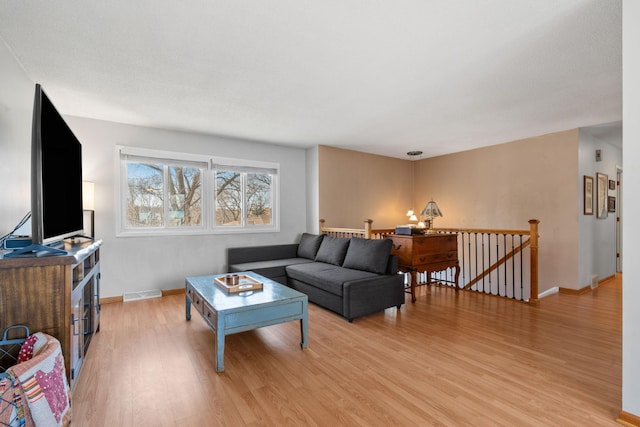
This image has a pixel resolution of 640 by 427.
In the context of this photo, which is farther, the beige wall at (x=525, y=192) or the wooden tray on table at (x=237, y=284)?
the beige wall at (x=525, y=192)

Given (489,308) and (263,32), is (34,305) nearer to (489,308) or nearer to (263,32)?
(263,32)

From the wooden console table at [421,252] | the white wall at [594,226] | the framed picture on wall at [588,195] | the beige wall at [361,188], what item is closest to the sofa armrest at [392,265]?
the wooden console table at [421,252]

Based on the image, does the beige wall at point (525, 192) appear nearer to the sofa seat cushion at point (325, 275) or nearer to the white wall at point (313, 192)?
the white wall at point (313, 192)

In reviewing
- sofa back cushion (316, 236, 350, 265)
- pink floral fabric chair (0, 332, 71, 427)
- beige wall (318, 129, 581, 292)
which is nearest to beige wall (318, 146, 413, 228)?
beige wall (318, 129, 581, 292)

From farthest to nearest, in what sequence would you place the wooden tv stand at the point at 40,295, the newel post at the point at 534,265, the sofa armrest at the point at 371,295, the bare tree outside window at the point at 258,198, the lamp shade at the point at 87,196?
the bare tree outside window at the point at 258,198, the newel post at the point at 534,265, the lamp shade at the point at 87,196, the sofa armrest at the point at 371,295, the wooden tv stand at the point at 40,295

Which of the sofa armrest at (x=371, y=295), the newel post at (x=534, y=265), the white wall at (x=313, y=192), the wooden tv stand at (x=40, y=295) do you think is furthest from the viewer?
the white wall at (x=313, y=192)

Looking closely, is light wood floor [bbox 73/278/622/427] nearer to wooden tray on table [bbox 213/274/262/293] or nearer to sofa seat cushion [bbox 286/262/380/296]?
sofa seat cushion [bbox 286/262/380/296]

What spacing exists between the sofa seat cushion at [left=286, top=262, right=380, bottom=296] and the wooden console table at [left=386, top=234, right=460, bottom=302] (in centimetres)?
64

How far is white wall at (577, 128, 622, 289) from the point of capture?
4.52 m

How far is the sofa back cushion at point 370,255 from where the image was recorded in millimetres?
3705

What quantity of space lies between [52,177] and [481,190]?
5976 mm

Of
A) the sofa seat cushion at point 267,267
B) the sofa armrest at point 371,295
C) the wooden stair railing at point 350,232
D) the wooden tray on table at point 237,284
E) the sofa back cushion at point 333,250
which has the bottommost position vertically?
the sofa armrest at point 371,295

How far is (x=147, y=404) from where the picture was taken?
1.88m

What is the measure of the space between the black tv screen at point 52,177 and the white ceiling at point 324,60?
2.19 feet
